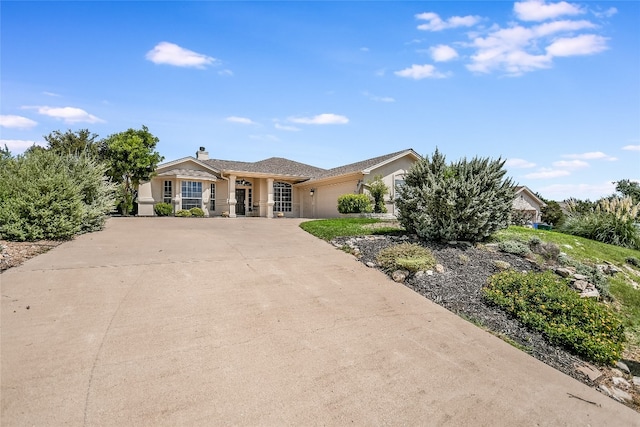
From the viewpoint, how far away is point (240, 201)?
23672 millimetres

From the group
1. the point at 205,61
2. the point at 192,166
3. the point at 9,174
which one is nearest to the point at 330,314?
the point at 205,61

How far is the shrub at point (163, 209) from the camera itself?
1980 centimetres

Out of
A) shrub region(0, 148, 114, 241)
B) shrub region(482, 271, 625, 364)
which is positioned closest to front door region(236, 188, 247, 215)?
shrub region(0, 148, 114, 241)

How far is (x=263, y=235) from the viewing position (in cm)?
1123

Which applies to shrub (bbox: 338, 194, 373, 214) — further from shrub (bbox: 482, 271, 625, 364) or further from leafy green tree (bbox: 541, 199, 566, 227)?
leafy green tree (bbox: 541, 199, 566, 227)

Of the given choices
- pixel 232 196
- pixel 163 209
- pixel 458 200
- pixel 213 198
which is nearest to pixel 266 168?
pixel 232 196

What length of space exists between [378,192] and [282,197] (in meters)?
8.56

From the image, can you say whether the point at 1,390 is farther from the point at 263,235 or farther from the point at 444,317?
the point at 263,235

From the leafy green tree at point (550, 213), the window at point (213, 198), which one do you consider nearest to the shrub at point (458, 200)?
the window at point (213, 198)

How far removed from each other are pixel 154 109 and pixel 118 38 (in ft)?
8.75

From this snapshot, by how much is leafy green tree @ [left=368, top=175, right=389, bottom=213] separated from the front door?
32.2ft

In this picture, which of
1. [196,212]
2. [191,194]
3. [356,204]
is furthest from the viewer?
[191,194]

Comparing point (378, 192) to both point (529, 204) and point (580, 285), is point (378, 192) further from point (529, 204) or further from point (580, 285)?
point (529, 204)

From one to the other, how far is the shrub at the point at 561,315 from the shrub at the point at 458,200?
3244mm
